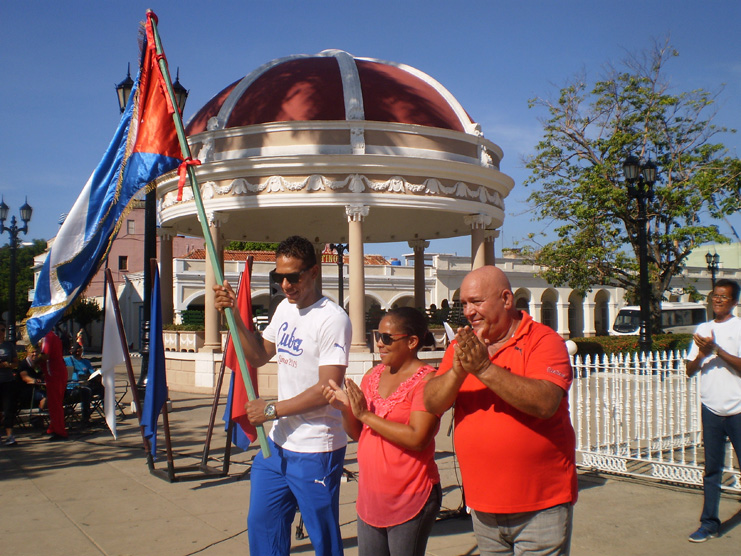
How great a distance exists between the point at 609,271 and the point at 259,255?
21923 mm

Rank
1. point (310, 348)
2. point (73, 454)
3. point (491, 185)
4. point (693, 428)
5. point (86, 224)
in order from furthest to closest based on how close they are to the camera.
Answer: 1. point (491, 185)
2. point (73, 454)
3. point (693, 428)
4. point (86, 224)
5. point (310, 348)

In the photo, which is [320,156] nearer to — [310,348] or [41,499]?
[41,499]

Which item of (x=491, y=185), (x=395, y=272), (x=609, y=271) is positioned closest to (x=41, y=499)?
(x=491, y=185)

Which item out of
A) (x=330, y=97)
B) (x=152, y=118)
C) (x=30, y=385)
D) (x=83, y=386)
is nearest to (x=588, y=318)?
(x=330, y=97)

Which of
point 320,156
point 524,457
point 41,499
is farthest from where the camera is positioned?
point 320,156

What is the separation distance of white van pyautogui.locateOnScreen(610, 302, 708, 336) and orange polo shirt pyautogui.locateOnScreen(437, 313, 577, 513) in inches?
1373

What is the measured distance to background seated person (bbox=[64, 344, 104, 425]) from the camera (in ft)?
34.4

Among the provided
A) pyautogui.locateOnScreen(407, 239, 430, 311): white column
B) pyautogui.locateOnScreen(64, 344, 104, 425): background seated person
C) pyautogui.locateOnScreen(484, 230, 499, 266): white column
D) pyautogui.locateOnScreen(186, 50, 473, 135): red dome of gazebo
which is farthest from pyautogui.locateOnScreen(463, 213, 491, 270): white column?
pyautogui.locateOnScreen(64, 344, 104, 425): background seated person

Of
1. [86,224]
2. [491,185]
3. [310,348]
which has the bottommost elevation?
[310,348]

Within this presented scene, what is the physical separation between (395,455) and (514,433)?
688 mm

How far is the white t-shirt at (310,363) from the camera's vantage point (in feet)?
11.7

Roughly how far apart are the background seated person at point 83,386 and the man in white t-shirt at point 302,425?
25.6ft

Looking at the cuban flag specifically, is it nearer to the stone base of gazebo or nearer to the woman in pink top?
the woman in pink top

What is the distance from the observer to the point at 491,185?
57.5ft
